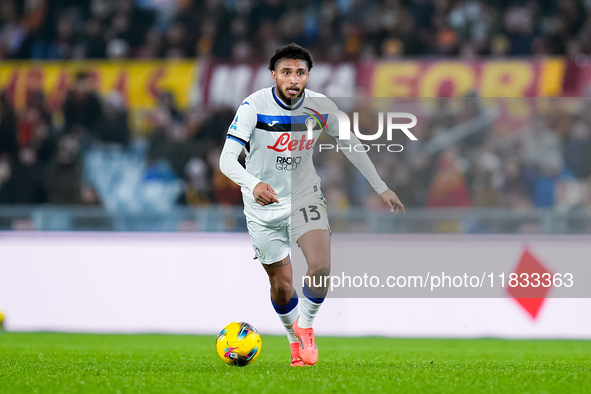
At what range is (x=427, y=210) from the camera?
10484mm

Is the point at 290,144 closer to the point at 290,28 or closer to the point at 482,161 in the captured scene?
the point at 482,161

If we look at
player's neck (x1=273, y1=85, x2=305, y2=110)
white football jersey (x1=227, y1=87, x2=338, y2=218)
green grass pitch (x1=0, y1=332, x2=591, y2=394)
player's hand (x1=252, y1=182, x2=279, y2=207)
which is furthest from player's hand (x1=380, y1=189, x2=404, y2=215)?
green grass pitch (x1=0, y1=332, x2=591, y2=394)

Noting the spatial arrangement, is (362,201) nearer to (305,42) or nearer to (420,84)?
(420,84)

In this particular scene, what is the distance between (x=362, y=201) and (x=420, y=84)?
339 centimetres

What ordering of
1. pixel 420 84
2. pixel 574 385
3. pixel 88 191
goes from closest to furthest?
pixel 574 385 < pixel 88 191 < pixel 420 84

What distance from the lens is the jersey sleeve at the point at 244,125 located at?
651cm

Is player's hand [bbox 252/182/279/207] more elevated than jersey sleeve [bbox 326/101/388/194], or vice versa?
jersey sleeve [bbox 326/101/388/194]

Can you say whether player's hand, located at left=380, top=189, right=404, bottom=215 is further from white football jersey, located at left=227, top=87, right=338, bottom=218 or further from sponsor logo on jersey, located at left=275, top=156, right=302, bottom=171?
sponsor logo on jersey, located at left=275, top=156, right=302, bottom=171

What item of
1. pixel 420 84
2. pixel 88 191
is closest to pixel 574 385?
pixel 88 191

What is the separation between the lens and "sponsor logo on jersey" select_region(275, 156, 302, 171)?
6.71 m

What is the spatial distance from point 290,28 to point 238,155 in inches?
360

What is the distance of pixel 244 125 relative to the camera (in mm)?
6535

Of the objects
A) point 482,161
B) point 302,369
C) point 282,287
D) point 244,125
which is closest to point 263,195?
point 244,125

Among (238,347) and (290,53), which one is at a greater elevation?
(290,53)
